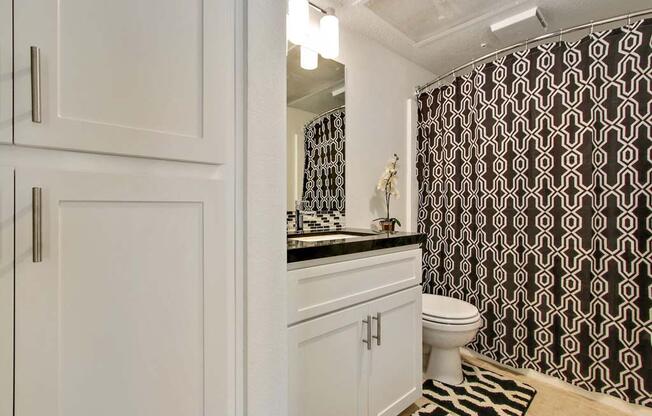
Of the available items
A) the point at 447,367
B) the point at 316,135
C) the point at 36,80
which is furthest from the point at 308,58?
the point at 447,367

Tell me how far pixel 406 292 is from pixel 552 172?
1102mm

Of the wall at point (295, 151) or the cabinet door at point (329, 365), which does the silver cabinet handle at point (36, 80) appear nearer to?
the cabinet door at point (329, 365)

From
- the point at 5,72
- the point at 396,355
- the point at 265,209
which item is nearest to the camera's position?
the point at 5,72

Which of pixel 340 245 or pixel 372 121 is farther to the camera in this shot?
pixel 372 121

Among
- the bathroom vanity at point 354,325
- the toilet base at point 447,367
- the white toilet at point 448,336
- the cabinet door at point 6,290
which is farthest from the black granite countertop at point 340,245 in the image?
the toilet base at point 447,367

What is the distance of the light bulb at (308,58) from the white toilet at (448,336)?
158 cm

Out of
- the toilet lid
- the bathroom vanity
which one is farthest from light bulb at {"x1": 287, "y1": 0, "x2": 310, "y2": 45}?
the toilet lid

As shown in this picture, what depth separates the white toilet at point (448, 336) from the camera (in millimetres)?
1772

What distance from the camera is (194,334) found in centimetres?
75

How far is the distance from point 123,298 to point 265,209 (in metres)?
0.37

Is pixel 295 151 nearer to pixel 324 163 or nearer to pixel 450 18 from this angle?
pixel 324 163

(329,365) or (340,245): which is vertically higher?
(340,245)

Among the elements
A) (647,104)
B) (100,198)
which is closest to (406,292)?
(100,198)

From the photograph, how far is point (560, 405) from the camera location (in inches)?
65.0
